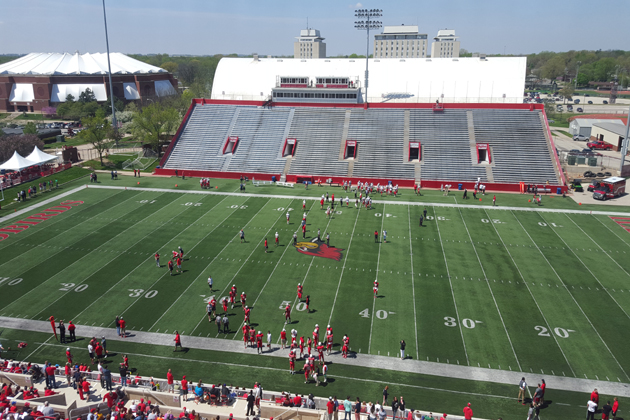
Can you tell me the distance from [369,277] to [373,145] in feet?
92.5

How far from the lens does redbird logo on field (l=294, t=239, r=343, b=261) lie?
3087cm

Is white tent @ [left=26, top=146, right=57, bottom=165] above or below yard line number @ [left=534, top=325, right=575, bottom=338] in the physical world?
above

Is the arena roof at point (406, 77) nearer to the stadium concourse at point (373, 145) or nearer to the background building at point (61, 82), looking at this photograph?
the stadium concourse at point (373, 145)

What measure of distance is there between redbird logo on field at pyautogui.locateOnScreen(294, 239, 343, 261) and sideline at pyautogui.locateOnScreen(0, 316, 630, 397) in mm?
10034

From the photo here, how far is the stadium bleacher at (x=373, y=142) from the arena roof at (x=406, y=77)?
249 inches

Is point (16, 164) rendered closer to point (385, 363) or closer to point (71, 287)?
point (71, 287)

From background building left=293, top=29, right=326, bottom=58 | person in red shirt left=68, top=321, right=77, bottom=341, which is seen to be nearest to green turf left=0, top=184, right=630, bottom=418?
person in red shirt left=68, top=321, right=77, bottom=341

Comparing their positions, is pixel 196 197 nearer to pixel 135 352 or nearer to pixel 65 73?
pixel 135 352

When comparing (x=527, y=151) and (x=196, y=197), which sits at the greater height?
(x=527, y=151)

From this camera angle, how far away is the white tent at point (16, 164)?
1777 inches

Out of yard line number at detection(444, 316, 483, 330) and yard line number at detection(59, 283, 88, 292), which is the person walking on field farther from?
yard line number at detection(59, 283, 88, 292)

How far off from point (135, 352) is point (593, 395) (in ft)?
63.4

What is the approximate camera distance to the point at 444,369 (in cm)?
Result: 1991

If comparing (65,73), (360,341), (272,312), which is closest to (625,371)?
(360,341)
